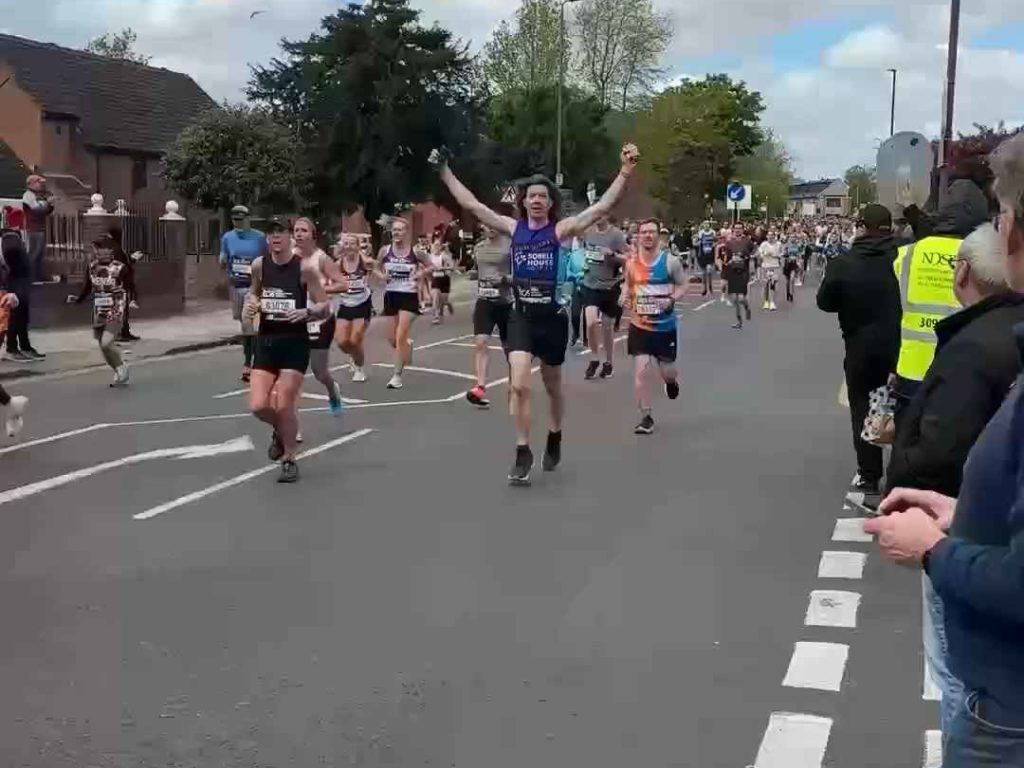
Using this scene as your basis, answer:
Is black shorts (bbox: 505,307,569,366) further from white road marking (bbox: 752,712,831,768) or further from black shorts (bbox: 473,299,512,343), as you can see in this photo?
white road marking (bbox: 752,712,831,768)

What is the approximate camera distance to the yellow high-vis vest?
700cm

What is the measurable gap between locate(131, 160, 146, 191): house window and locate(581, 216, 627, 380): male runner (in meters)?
36.1

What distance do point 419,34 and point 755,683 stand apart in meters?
43.8

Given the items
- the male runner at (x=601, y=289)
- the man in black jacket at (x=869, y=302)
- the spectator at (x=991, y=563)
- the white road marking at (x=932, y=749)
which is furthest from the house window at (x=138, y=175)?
the spectator at (x=991, y=563)

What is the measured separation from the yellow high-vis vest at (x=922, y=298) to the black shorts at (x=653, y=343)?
178 inches

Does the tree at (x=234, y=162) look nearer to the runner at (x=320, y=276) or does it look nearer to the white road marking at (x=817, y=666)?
the runner at (x=320, y=276)

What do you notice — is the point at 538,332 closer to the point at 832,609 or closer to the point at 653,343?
the point at 653,343

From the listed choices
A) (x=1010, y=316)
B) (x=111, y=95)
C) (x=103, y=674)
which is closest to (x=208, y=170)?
(x=111, y=95)

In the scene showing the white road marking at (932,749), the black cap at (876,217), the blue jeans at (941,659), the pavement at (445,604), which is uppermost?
the black cap at (876,217)

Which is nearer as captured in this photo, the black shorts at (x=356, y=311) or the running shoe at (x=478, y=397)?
the running shoe at (x=478, y=397)

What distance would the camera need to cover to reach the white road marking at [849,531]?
302 inches

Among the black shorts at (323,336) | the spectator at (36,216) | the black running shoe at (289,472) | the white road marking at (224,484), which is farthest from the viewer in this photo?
the spectator at (36,216)

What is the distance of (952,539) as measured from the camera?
2428mm

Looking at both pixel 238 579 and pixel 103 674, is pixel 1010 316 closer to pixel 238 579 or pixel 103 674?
pixel 103 674
